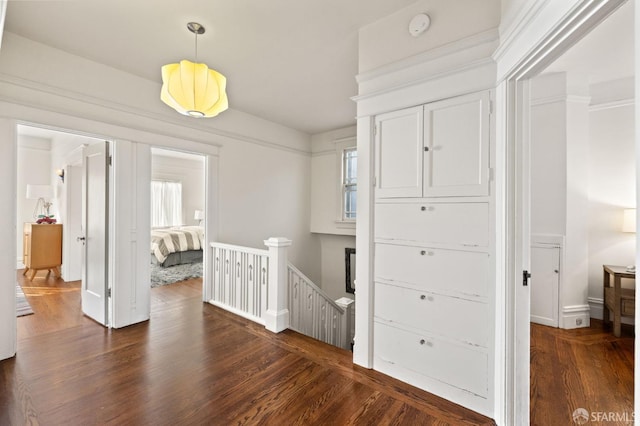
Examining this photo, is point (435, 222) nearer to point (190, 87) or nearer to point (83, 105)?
point (190, 87)

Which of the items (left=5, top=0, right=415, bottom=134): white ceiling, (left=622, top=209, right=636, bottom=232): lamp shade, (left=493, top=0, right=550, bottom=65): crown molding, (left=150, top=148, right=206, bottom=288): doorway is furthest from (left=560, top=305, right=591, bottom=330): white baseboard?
(left=150, top=148, right=206, bottom=288): doorway

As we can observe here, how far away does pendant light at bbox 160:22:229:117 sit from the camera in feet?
6.62

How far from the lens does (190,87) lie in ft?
6.65

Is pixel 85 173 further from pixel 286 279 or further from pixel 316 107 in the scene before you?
pixel 316 107

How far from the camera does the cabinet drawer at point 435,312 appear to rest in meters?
1.82

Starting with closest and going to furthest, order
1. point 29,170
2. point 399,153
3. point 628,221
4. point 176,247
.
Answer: point 399,153 < point 628,221 < point 29,170 < point 176,247

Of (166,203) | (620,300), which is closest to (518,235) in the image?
(620,300)

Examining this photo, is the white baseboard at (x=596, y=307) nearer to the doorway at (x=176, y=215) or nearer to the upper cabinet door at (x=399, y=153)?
the upper cabinet door at (x=399, y=153)

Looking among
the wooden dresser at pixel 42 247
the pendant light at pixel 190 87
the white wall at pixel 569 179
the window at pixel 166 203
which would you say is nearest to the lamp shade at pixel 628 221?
the white wall at pixel 569 179

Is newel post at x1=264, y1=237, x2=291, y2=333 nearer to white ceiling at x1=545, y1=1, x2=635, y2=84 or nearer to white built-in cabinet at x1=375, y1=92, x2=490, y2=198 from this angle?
white built-in cabinet at x1=375, y1=92, x2=490, y2=198

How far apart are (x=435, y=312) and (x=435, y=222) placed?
0.61m

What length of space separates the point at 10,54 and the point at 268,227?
3.21 metres

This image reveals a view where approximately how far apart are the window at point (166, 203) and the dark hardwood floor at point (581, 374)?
8044 mm

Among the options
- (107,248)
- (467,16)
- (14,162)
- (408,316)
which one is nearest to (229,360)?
(408,316)
